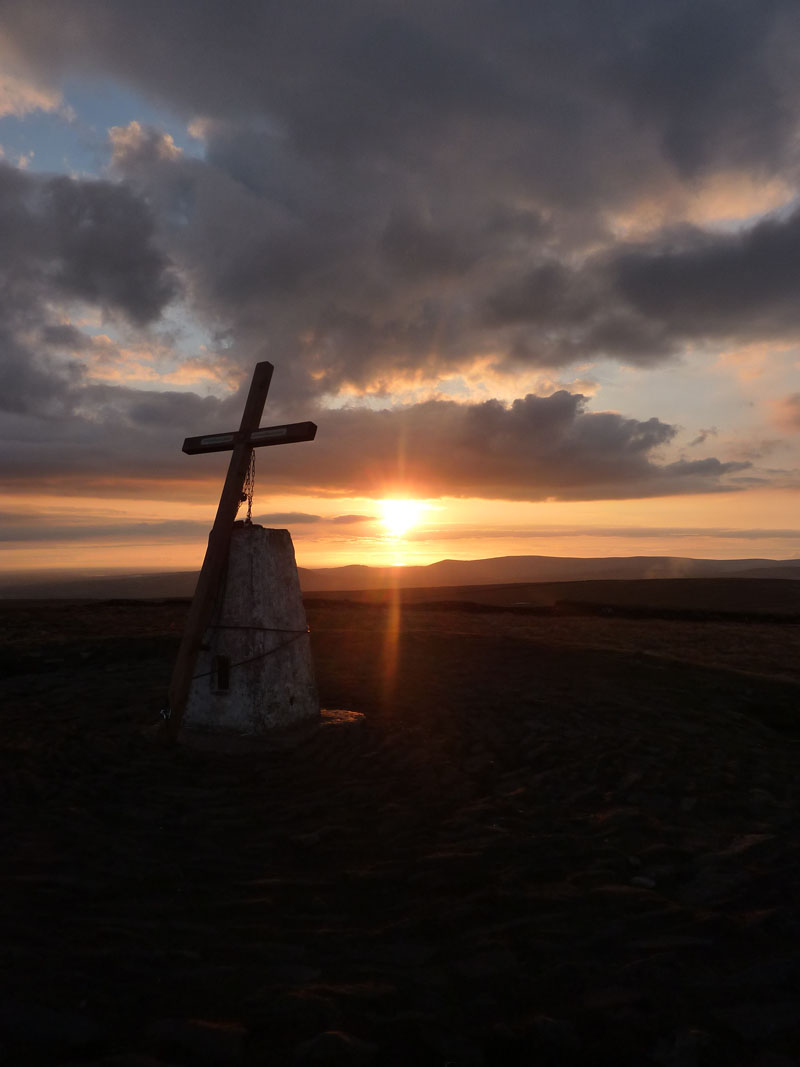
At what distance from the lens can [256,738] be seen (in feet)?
26.8

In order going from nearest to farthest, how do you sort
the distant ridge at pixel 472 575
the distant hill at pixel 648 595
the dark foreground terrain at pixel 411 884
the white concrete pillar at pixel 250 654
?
the dark foreground terrain at pixel 411 884, the white concrete pillar at pixel 250 654, the distant hill at pixel 648 595, the distant ridge at pixel 472 575

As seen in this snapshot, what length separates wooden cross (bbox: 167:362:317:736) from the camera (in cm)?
820

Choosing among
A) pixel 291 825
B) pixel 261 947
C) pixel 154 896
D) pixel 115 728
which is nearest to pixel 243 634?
pixel 115 728

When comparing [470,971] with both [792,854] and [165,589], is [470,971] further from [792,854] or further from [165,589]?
[165,589]

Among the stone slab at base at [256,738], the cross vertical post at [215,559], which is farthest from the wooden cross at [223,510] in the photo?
the stone slab at base at [256,738]

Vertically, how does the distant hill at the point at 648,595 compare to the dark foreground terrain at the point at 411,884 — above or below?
above

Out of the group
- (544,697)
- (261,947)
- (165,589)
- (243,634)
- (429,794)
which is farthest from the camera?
(165,589)

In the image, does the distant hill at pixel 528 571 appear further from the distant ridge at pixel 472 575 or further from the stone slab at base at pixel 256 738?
the stone slab at base at pixel 256 738

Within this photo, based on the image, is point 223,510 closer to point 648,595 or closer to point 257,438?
point 257,438

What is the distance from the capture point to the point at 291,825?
6.25 m

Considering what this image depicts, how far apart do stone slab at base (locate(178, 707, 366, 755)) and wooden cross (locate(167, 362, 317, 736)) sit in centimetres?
29

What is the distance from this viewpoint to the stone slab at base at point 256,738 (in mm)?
7973

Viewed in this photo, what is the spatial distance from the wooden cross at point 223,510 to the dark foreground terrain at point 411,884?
0.89 meters

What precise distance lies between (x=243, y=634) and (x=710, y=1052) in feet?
20.4
